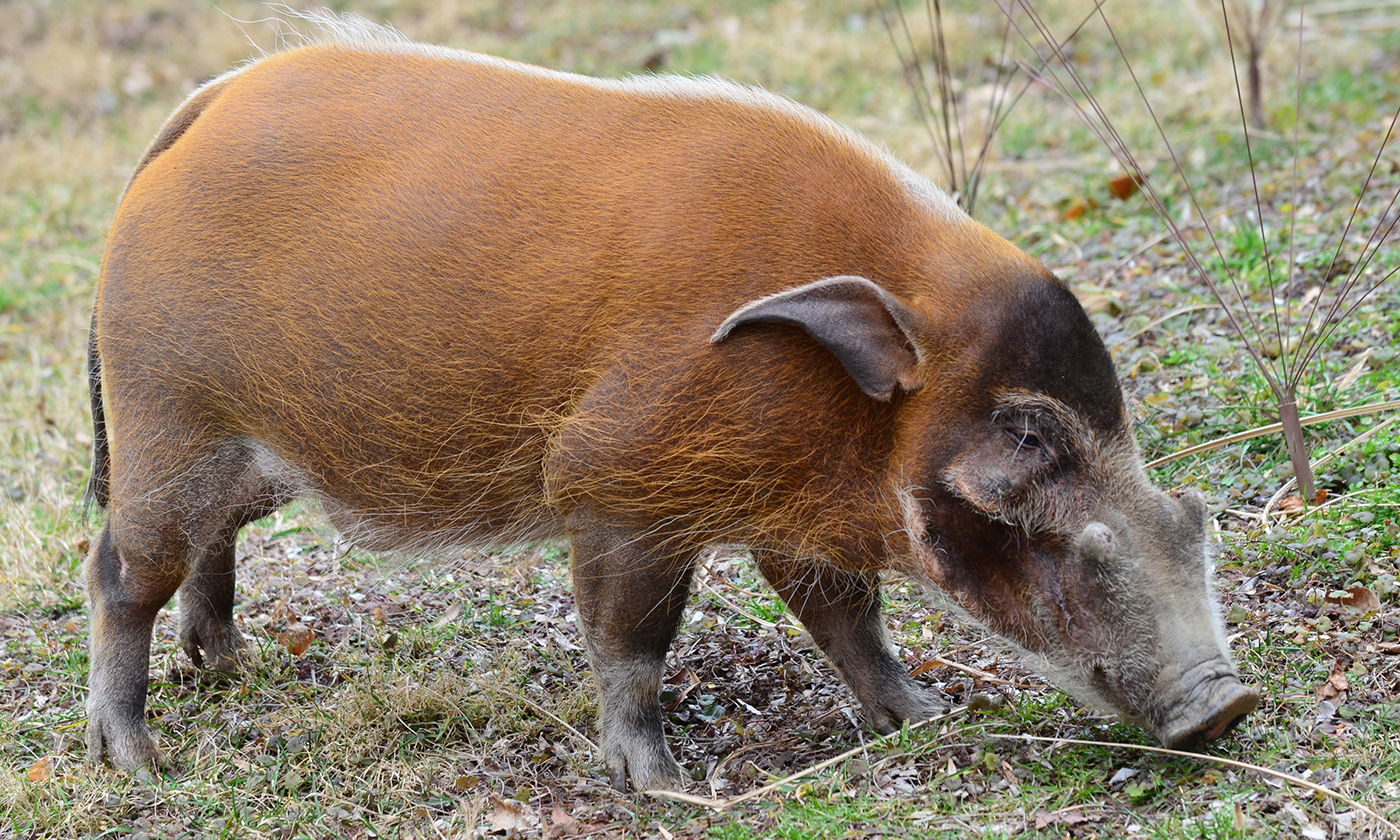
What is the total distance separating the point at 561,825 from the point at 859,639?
908mm

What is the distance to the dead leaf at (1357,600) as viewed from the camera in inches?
131

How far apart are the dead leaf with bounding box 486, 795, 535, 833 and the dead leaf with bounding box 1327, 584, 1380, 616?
2.11 meters

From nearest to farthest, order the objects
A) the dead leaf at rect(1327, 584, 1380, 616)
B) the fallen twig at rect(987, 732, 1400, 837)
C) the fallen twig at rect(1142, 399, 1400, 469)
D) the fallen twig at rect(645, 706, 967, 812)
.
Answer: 1. the fallen twig at rect(987, 732, 1400, 837)
2. the fallen twig at rect(645, 706, 967, 812)
3. the dead leaf at rect(1327, 584, 1380, 616)
4. the fallen twig at rect(1142, 399, 1400, 469)

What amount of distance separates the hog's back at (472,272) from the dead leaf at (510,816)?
2.23ft

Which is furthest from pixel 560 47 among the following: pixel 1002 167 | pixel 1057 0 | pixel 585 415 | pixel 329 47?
pixel 585 415

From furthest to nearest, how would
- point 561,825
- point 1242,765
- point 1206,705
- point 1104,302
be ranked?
1. point 1104,302
2. point 561,825
3. point 1242,765
4. point 1206,705

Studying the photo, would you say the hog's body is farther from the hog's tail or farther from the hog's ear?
the hog's tail

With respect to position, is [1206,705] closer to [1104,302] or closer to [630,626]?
[630,626]

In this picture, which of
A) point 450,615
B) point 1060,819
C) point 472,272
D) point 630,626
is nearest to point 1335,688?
point 1060,819

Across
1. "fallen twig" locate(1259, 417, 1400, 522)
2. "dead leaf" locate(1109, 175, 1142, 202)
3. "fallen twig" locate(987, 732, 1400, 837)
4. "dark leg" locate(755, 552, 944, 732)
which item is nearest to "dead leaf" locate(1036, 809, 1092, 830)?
"fallen twig" locate(987, 732, 1400, 837)

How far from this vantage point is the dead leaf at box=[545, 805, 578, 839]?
305 cm

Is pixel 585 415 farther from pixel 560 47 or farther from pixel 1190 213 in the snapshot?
pixel 560 47

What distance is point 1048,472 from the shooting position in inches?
110

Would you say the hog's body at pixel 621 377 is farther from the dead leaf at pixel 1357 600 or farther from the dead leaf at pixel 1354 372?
the dead leaf at pixel 1354 372
